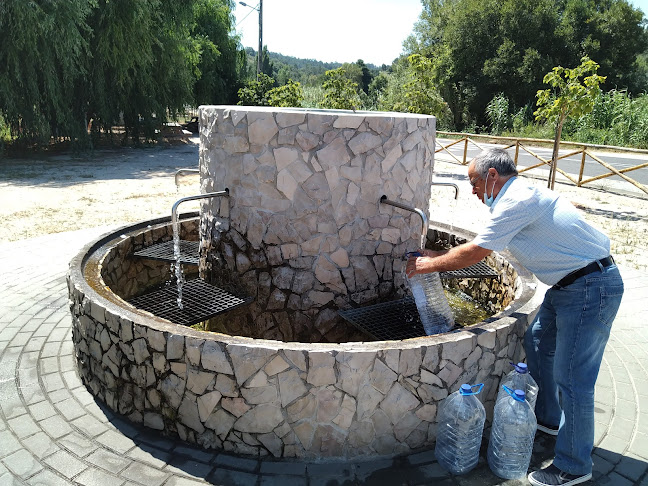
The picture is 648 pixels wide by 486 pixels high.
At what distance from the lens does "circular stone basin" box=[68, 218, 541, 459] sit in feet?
9.02

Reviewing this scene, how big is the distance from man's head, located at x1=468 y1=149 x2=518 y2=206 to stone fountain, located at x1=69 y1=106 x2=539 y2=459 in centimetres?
84

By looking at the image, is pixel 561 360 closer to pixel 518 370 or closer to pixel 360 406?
pixel 518 370

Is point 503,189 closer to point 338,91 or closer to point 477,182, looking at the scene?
point 477,182

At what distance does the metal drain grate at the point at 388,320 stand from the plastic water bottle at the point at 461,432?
63 centimetres

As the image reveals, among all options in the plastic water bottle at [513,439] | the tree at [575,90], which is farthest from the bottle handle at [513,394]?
the tree at [575,90]

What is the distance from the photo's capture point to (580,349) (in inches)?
104

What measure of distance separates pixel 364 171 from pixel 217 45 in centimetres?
2442

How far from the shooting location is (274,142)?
3.61 m

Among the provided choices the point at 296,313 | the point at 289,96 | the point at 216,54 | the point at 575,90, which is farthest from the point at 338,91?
the point at 216,54

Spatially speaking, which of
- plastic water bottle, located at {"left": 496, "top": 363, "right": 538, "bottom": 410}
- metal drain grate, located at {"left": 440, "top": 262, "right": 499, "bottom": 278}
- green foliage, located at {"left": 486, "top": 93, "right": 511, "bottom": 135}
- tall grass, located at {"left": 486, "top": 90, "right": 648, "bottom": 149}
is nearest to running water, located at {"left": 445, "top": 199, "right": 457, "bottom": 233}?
metal drain grate, located at {"left": 440, "top": 262, "right": 499, "bottom": 278}

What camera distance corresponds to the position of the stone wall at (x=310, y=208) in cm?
361

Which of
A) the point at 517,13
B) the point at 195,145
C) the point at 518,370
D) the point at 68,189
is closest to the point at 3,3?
the point at 68,189

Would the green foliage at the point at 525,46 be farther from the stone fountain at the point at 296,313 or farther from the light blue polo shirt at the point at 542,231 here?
the light blue polo shirt at the point at 542,231

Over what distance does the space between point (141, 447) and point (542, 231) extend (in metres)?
2.52
